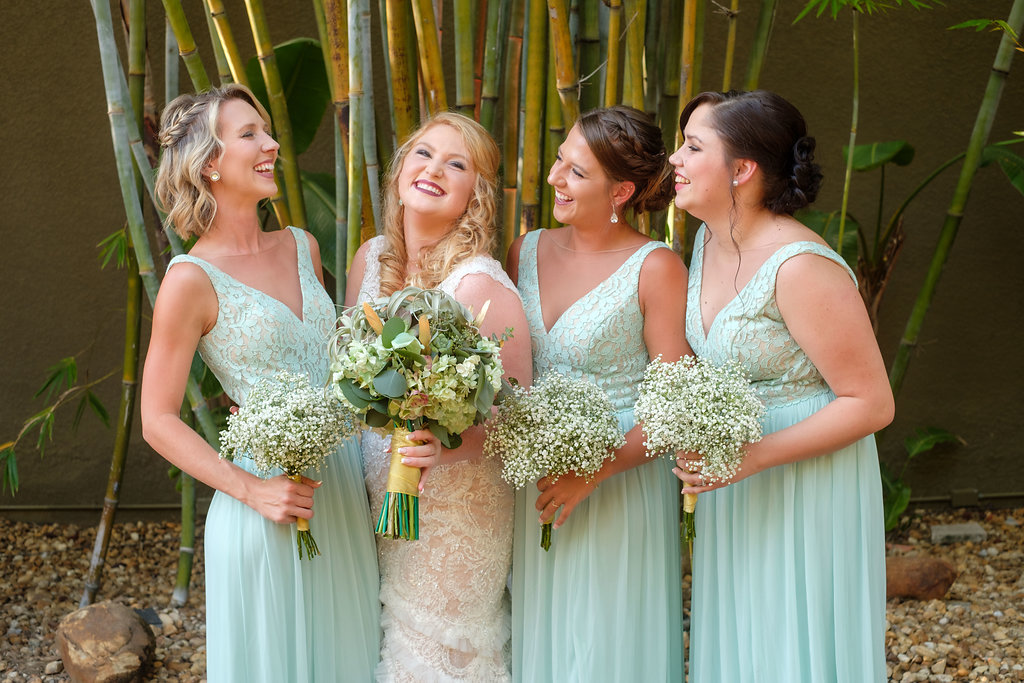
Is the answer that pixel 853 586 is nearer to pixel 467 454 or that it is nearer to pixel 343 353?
pixel 467 454

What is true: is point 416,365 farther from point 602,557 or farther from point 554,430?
point 602,557

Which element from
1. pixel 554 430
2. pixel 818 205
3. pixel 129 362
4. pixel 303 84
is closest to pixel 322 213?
pixel 303 84

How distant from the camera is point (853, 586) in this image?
81.0 inches

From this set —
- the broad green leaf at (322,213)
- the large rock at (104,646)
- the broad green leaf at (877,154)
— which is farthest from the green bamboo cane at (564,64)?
the large rock at (104,646)

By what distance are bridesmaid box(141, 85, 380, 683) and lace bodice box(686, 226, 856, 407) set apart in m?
0.90

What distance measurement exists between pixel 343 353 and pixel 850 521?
1.13 metres

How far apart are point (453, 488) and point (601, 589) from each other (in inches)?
16.1

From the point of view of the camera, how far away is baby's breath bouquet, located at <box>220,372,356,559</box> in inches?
72.3

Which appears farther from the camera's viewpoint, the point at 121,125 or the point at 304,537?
the point at 121,125

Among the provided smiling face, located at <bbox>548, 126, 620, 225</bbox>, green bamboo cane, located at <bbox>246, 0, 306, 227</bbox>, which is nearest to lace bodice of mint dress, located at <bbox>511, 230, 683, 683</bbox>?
smiling face, located at <bbox>548, 126, 620, 225</bbox>

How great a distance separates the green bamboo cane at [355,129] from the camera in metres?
2.31

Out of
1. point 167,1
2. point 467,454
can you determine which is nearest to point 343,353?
point 467,454

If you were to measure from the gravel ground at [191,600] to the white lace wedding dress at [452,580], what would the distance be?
1.28 meters

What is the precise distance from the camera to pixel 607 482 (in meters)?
2.21
